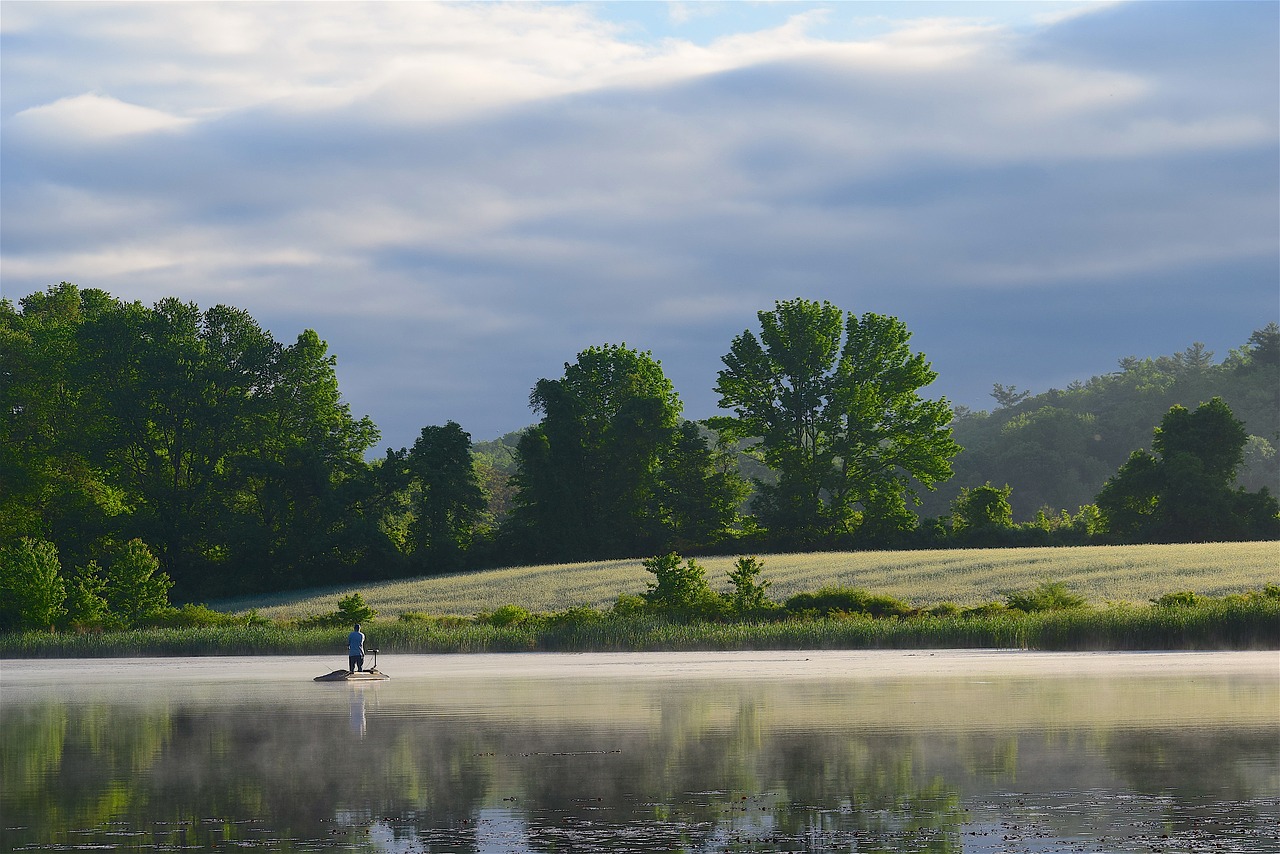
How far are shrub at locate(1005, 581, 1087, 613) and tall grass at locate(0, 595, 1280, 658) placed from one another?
1203 millimetres

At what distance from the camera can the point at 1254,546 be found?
213 feet

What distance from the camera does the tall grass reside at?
40.8 meters

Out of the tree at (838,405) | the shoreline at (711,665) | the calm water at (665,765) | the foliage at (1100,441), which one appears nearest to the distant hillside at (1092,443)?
the foliage at (1100,441)

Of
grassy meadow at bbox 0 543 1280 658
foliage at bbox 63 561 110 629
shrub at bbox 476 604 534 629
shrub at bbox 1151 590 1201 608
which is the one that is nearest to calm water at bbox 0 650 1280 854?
grassy meadow at bbox 0 543 1280 658

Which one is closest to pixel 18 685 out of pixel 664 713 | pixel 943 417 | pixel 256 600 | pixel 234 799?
pixel 664 713

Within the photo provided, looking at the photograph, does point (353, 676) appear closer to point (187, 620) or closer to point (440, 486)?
point (187, 620)

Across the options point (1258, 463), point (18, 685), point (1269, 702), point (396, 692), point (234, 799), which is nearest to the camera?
point (234, 799)

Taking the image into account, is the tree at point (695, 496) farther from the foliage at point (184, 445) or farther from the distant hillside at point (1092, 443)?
the distant hillside at point (1092, 443)

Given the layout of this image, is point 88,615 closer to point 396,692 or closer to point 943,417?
point 396,692

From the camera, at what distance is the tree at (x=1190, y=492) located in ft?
247

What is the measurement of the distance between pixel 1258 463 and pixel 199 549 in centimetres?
10997

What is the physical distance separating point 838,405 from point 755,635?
51861 millimetres

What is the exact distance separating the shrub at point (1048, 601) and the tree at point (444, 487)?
138 ft

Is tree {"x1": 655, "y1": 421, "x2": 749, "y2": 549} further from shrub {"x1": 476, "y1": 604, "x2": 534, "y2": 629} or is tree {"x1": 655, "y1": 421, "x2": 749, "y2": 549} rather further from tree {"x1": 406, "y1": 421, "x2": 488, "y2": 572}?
shrub {"x1": 476, "y1": 604, "x2": 534, "y2": 629}
